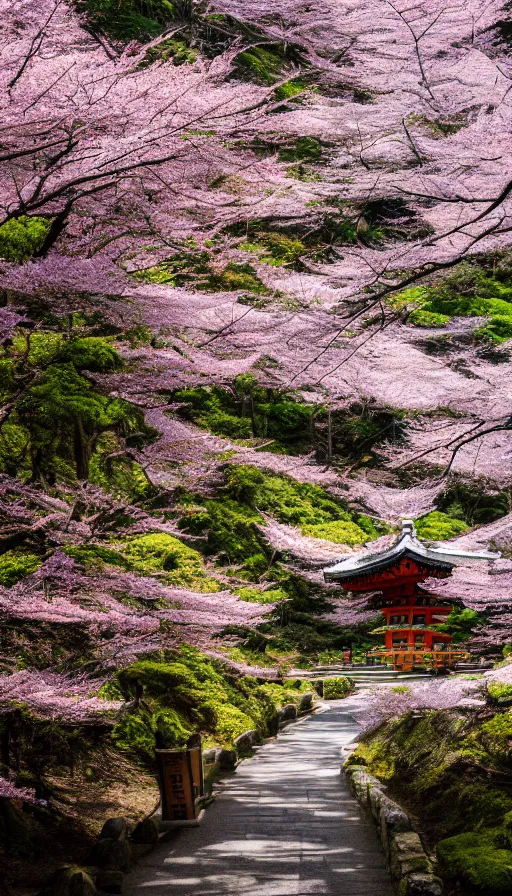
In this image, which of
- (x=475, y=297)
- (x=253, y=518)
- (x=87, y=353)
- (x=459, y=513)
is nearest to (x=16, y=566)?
(x=87, y=353)

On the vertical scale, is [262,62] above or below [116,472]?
above

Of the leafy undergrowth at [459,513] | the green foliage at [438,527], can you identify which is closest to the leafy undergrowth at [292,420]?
the green foliage at [438,527]

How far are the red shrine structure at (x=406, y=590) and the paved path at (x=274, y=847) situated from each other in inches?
358

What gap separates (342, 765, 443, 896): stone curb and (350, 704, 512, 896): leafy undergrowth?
192mm

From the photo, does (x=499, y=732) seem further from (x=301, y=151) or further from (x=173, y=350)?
(x=301, y=151)

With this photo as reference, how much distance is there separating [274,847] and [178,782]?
1.16 metres

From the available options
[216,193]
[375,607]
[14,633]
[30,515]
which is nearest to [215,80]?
[216,193]

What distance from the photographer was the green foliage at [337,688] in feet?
75.2

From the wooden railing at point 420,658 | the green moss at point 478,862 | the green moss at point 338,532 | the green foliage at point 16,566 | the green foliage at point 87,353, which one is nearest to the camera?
the green moss at point 478,862

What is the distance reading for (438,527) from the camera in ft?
80.7

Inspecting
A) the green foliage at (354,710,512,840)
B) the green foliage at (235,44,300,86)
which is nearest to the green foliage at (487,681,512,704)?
the green foliage at (354,710,512,840)

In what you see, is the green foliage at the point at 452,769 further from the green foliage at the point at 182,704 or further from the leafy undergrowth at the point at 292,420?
the leafy undergrowth at the point at 292,420

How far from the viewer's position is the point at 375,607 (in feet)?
76.0

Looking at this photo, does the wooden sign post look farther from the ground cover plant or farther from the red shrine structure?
the red shrine structure
